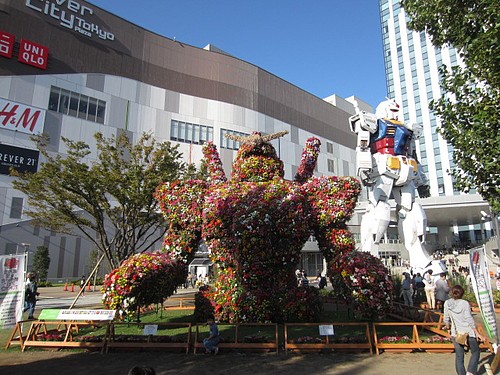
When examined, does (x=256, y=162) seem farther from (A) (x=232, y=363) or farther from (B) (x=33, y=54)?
(B) (x=33, y=54)

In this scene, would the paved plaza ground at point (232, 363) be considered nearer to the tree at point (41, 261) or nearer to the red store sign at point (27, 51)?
the tree at point (41, 261)

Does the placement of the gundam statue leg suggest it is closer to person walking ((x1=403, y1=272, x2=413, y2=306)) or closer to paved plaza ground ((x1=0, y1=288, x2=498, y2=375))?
person walking ((x1=403, y1=272, x2=413, y2=306))

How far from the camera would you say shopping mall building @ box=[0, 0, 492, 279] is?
2570 cm

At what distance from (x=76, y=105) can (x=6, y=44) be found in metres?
5.79

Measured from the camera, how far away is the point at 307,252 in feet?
130

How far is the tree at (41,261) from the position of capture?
987 inches

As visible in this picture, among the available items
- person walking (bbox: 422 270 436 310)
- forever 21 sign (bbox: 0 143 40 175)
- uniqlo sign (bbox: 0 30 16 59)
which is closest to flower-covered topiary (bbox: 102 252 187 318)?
person walking (bbox: 422 270 436 310)

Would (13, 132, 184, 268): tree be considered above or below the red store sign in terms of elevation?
below

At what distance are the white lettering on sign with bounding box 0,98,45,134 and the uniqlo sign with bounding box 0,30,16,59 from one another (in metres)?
3.21

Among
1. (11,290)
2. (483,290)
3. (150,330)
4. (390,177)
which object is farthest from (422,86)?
(11,290)

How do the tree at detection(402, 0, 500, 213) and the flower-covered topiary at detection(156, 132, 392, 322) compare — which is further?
the tree at detection(402, 0, 500, 213)

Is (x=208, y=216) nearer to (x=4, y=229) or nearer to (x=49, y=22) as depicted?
(x=4, y=229)

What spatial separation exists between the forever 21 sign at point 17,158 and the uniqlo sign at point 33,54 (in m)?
6.31

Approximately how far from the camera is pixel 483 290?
18.0 ft
